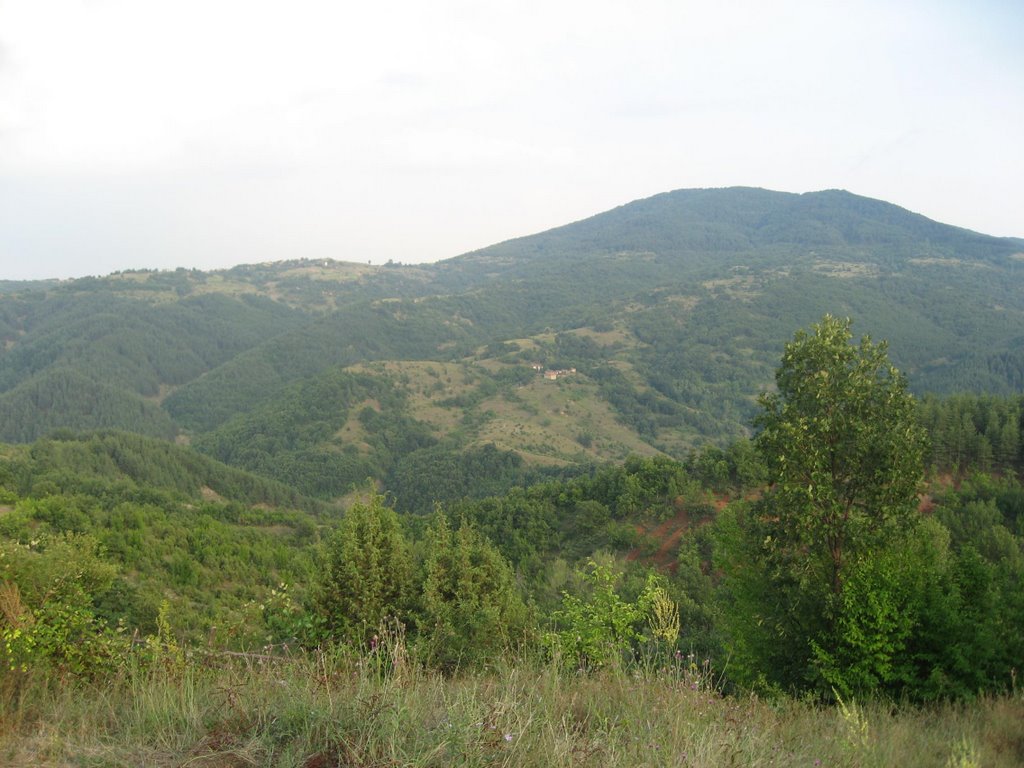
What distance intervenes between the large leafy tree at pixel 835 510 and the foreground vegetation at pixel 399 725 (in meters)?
4.04

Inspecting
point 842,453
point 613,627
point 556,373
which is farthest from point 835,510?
point 556,373

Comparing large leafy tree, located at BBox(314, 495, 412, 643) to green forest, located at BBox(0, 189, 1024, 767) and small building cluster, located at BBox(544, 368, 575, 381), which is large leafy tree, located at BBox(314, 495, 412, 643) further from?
small building cluster, located at BBox(544, 368, 575, 381)

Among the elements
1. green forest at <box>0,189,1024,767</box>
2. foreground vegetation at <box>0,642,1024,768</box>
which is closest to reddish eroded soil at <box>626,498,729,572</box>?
green forest at <box>0,189,1024,767</box>

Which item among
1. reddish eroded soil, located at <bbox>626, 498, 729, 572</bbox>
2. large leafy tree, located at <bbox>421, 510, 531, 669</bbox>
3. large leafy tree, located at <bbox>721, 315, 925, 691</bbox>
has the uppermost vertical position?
large leafy tree, located at <bbox>721, 315, 925, 691</bbox>

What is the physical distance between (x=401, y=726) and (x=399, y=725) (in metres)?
0.06

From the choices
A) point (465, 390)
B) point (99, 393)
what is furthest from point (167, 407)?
point (465, 390)

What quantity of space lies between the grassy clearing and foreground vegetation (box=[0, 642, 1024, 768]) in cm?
1

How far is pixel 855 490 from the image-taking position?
8969mm

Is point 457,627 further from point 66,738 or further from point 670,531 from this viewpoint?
point 670,531

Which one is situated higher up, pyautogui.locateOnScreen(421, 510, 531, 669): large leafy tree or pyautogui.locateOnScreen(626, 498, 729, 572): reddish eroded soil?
pyautogui.locateOnScreen(421, 510, 531, 669): large leafy tree

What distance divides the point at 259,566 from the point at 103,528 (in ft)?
28.8

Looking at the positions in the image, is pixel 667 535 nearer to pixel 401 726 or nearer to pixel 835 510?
pixel 835 510

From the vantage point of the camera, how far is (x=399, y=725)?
2.99 meters

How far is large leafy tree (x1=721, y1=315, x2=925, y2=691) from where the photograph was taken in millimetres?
8250
